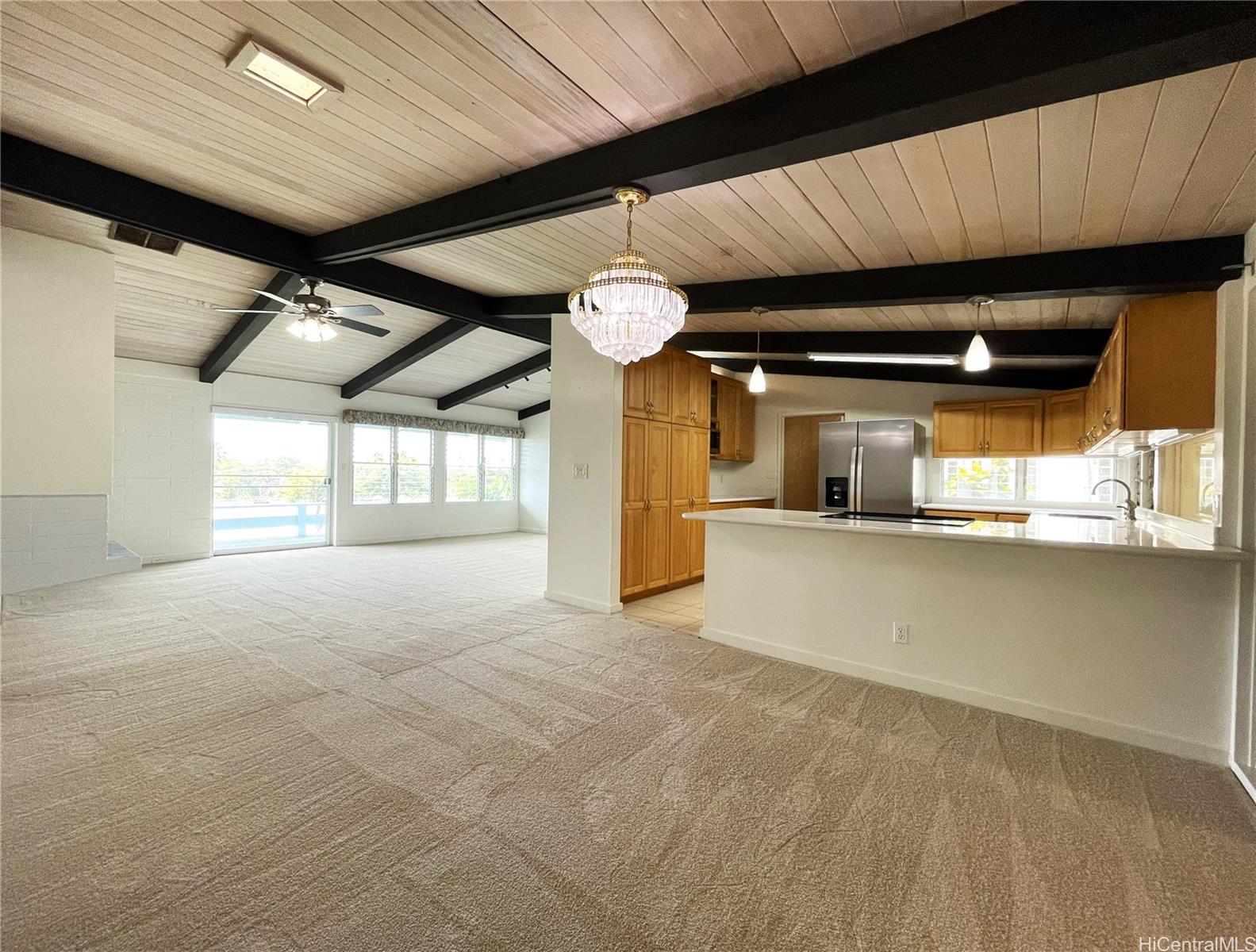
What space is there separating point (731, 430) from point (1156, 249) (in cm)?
449

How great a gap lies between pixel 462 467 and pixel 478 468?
1.15 feet

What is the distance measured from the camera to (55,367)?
443cm

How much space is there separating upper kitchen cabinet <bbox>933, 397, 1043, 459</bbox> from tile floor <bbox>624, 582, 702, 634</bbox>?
323 cm

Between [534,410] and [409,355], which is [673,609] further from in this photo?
[534,410]

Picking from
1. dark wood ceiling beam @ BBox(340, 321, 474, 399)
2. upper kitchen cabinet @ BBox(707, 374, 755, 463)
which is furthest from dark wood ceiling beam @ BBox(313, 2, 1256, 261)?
upper kitchen cabinet @ BBox(707, 374, 755, 463)

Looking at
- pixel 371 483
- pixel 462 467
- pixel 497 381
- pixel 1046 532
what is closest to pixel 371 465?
pixel 371 483

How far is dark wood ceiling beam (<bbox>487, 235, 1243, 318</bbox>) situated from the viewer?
8.27 feet

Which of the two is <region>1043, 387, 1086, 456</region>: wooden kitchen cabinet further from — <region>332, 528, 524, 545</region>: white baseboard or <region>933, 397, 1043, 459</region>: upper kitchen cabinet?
<region>332, 528, 524, 545</region>: white baseboard

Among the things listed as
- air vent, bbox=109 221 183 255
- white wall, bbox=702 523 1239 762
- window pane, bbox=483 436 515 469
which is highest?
air vent, bbox=109 221 183 255

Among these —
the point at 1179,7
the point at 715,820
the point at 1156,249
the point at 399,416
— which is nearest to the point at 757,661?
the point at 715,820

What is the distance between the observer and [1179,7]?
1.33m

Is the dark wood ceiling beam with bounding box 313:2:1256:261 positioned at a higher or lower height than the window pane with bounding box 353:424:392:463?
higher

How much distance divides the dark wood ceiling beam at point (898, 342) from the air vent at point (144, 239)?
4.24 m

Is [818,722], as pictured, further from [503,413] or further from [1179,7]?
[503,413]
